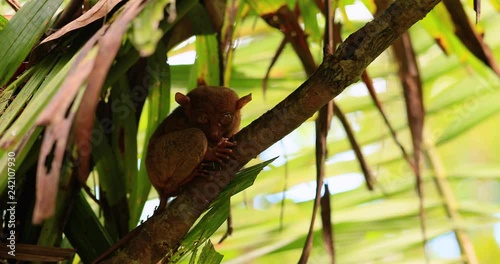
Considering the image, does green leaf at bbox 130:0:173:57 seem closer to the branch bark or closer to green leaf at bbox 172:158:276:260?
the branch bark

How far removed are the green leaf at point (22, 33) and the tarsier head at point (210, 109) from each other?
76 centimetres

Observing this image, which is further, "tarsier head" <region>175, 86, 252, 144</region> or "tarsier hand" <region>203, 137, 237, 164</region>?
"tarsier head" <region>175, 86, 252, 144</region>

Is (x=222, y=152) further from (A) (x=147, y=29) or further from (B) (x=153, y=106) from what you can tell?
(A) (x=147, y=29)

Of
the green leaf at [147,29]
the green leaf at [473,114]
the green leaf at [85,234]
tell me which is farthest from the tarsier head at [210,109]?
the green leaf at [147,29]

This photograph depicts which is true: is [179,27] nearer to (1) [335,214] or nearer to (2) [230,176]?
(2) [230,176]

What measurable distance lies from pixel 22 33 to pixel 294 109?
65 centimetres

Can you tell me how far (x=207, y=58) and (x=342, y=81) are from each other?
0.89 m

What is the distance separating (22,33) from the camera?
1630 millimetres

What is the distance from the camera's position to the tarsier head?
7.72ft

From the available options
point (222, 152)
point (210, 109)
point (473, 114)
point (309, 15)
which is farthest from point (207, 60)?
point (473, 114)

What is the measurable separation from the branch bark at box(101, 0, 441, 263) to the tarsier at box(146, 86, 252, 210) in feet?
0.47

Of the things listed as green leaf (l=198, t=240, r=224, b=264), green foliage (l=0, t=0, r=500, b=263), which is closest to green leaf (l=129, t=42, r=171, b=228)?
green foliage (l=0, t=0, r=500, b=263)

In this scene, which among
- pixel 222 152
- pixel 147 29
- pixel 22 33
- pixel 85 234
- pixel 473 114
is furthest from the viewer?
pixel 473 114

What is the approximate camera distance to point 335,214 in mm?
2949
